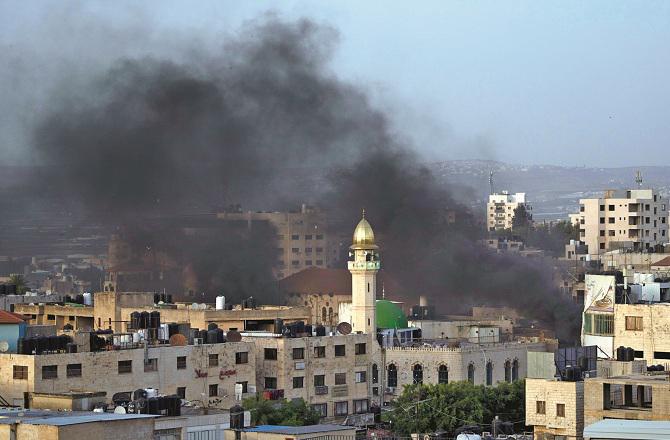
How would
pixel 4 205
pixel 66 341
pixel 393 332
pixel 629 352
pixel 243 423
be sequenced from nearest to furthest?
pixel 243 423 < pixel 629 352 < pixel 66 341 < pixel 393 332 < pixel 4 205

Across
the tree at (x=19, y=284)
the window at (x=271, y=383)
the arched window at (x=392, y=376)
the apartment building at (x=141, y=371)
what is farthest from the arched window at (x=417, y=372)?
the tree at (x=19, y=284)

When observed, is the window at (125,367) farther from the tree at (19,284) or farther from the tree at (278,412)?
the tree at (19,284)

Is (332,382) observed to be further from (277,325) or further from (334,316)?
(334,316)

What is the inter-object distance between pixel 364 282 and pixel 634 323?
67.2 feet

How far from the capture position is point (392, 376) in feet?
210

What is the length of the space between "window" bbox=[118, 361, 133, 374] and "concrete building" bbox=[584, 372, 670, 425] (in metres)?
16.2

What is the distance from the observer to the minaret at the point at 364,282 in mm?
68312

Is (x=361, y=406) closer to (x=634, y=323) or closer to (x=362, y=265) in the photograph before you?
(x=362, y=265)

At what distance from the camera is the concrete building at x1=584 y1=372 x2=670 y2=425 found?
34.0 metres

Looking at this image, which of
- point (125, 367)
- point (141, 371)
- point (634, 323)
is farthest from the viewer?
point (634, 323)

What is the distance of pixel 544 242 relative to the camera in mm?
148500

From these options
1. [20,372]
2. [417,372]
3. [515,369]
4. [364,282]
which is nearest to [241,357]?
[20,372]

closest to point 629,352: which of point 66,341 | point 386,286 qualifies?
point 66,341

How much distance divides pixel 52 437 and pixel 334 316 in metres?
63.1
